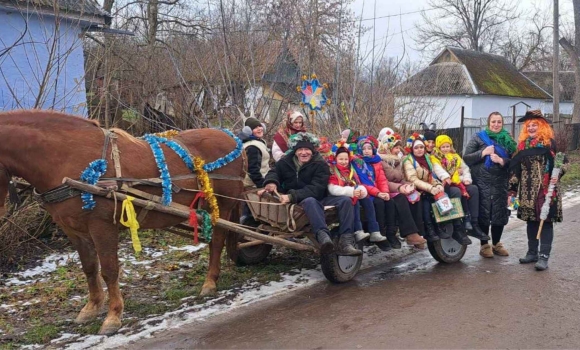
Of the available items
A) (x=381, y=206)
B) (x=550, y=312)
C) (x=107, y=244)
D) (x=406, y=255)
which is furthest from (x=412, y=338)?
(x=406, y=255)

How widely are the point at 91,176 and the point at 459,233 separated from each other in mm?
4120

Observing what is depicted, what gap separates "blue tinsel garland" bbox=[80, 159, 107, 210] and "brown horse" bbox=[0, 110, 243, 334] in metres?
0.05

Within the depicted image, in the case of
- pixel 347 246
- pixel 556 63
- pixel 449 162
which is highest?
pixel 556 63

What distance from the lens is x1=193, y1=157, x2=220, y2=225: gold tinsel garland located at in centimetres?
503

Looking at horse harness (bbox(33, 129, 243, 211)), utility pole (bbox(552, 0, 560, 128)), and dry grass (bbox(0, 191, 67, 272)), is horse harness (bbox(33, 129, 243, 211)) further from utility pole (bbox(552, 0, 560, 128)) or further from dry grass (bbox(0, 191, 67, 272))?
utility pole (bbox(552, 0, 560, 128))

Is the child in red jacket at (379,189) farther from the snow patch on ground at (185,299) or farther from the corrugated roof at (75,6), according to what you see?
the corrugated roof at (75,6)

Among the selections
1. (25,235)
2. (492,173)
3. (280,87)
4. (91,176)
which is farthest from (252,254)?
(280,87)

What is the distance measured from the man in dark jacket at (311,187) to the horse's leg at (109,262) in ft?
5.65

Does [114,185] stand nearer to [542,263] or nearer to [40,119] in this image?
[40,119]

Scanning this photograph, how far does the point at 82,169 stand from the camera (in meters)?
4.29

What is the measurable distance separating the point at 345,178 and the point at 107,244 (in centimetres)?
260

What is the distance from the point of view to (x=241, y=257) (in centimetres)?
631

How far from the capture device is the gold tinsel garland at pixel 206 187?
16.5ft

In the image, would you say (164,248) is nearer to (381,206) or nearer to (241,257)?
(241,257)
